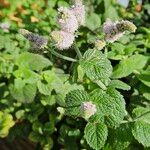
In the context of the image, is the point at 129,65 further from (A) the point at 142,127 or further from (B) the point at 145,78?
(A) the point at 142,127

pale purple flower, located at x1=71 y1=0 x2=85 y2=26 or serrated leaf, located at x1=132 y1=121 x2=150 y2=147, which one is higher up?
pale purple flower, located at x1=71 y1=0 x2=85 y2=26

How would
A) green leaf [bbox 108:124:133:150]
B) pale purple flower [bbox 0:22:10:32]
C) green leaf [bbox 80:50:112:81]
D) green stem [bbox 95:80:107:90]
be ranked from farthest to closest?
pale purple flower [bbox 0:22:10:32] < green leaf [bbox 108:124:133:150] < green stem [bbox 95:80:107:90] < green leaf [bbox 80:50:112:81]

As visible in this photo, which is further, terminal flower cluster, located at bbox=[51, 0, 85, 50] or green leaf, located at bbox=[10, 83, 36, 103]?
green leaf, located at bbox=[10, 83, 36, 103]

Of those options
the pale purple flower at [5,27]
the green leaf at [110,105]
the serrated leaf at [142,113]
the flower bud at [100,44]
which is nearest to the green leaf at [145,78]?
the serrated leaf at [142,113]

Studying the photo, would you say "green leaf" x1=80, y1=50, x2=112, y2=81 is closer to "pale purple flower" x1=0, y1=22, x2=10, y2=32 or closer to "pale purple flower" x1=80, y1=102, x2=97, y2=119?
"pale purple flower" x1=80, y1=102, x2=97, y2=119

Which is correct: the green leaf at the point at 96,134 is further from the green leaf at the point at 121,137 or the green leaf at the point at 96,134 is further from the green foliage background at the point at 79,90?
the green leaf at the point at 121,137

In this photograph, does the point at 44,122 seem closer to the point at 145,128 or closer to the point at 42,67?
the point at 42,67

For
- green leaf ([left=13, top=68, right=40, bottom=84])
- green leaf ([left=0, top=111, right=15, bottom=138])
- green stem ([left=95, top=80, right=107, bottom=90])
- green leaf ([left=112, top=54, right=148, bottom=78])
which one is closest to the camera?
green stem ([left=95, top=80, right=107, bottom=90])

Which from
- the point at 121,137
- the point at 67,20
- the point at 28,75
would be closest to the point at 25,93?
the point at 28,75

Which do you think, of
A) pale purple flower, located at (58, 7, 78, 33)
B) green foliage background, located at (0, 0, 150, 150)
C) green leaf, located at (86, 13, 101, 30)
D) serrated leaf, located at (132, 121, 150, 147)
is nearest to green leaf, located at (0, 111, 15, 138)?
green foliage background, located at (0, 0, 150, 150)
